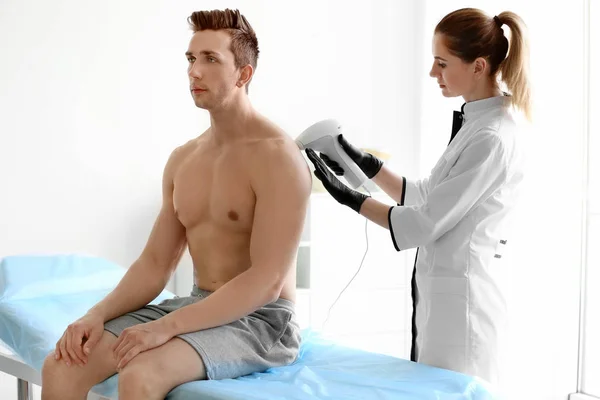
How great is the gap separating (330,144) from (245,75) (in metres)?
Answer: 0.33

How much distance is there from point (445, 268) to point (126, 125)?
1966 millimetres

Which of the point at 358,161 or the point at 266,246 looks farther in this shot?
the point at 358,161

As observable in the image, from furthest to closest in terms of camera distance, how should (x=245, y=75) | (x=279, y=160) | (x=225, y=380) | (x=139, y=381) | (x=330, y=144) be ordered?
(x=330, y=144) < (x=245, y=75) < (x=279, y=160) < (x=225, y=380) < (x=139, y=381)

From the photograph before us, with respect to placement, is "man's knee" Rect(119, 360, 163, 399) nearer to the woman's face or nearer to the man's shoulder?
the man's shoulder

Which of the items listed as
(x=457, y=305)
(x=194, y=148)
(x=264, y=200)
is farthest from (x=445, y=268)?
(x=194, y=148)

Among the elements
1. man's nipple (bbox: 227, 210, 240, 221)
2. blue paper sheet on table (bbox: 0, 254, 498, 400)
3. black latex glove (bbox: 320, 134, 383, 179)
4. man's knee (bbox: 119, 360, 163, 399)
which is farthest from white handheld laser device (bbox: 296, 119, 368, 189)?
man's knee (bbox: 119, 360, 163, 399)

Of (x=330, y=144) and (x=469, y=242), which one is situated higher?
(x=330, y=144)

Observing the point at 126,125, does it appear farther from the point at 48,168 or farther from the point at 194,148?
the point at 194,148

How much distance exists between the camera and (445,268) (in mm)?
1885

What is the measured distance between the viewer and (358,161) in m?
2.26

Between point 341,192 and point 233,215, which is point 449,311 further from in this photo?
point 233,215

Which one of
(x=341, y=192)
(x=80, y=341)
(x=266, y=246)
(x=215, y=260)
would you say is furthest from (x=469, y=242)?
(x=80, y=341)

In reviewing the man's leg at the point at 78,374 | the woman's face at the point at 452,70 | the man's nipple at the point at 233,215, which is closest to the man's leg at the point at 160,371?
the man's leg at the point at 78,374

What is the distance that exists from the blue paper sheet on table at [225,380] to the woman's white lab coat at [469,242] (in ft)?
0.38
